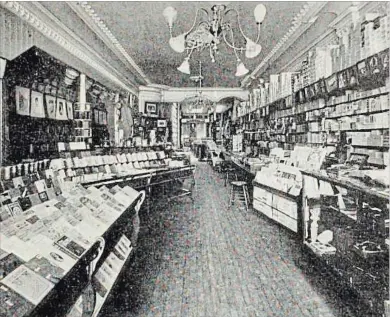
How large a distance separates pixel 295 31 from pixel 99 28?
3562mm

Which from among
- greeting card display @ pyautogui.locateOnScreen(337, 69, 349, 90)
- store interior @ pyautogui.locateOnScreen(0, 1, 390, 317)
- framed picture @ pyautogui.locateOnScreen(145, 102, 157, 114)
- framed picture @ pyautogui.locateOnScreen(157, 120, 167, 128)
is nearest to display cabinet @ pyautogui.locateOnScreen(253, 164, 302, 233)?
store interior @ pyautogui.locateOnScreen(0, 1, 390, 317)

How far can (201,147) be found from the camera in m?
19.3

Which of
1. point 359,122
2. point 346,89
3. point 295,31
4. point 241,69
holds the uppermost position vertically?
point 295,31

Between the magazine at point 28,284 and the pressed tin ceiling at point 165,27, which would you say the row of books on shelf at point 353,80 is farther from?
the magazine at point 28,284

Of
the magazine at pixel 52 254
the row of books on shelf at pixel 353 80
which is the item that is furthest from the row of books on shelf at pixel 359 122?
the magazine at pixel 52 254

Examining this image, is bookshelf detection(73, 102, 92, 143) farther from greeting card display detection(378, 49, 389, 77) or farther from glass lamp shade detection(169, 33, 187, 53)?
greeting card display detection(378, 49, 389, 77)

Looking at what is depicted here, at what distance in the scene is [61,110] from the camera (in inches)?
252

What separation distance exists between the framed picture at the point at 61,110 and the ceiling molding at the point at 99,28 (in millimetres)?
1399

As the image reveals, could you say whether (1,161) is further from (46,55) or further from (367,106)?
(367,106)

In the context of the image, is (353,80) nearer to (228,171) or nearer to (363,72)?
(363,72)

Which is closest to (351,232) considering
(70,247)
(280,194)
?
(280,194)

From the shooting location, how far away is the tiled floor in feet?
8.58

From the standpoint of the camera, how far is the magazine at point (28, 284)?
4.04ft

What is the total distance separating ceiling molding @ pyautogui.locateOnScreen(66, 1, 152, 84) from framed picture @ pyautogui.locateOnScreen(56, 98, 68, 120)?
140cm
